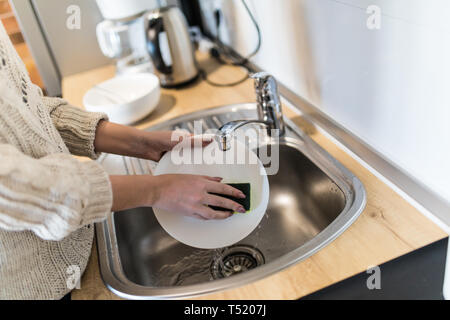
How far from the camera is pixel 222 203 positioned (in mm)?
719

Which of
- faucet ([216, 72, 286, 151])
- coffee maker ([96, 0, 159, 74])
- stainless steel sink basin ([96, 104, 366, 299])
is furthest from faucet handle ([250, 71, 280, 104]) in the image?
coffee maker ([96, 0, 159, 74])

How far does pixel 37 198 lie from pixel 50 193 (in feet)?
0.06

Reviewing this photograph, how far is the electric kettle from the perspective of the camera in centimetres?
128

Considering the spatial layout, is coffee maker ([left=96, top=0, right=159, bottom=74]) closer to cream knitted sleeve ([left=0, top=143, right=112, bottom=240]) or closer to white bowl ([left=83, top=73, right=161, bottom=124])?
white bowl ([left=83, top=73, right=161, bottom=124])

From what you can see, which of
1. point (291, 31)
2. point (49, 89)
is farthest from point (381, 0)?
point (49, 89)

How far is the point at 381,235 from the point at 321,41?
473 millimetres

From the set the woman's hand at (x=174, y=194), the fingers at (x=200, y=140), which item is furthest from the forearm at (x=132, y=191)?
the fingers at (x=200, y=140)

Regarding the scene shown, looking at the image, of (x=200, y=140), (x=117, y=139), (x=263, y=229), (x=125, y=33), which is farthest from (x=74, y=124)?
(x=125, y=33)

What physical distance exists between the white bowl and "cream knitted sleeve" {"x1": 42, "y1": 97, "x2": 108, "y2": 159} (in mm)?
Result: 300

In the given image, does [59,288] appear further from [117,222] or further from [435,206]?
Result: [435,206]

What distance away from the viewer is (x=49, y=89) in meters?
1.68

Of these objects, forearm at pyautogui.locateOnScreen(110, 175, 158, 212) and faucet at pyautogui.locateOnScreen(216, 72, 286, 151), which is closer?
forearm at pyautogui.locateOnScreen(110, 175, 158, 212)

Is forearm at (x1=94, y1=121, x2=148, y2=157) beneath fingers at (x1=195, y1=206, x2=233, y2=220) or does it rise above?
above

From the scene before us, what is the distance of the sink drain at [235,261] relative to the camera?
2.91 ft
